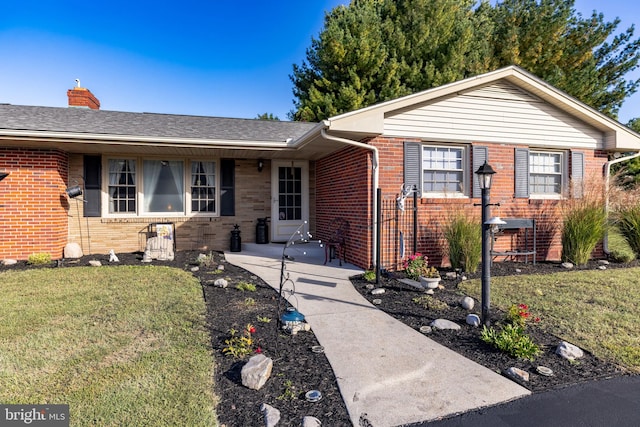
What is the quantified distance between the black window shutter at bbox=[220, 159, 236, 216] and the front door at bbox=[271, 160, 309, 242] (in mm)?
1037

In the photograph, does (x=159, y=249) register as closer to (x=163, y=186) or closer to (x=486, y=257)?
(x=163, y=186)

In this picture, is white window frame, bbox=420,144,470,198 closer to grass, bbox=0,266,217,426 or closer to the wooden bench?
the wooden bench

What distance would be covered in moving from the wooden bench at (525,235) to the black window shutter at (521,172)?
1.86ft

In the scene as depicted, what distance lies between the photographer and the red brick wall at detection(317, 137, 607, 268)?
6523 millimetres

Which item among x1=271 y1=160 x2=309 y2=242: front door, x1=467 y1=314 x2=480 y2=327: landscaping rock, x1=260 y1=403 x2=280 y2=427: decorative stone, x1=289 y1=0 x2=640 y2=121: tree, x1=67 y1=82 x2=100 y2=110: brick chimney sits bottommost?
x1=260 y1=403 x2=280 y2=427: decorative stone

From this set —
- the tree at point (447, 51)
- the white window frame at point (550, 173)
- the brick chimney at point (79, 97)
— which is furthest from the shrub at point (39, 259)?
the tree at point (447, 51)

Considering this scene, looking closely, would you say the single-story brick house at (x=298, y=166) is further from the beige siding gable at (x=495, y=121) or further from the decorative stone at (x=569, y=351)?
the decorative stone at (x=569, y=351)

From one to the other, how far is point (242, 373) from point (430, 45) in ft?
61.6

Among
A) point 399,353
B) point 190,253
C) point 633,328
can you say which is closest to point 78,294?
point 190,253

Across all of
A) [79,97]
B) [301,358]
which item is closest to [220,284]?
[301,358]

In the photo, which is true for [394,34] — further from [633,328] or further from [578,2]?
[633,328]

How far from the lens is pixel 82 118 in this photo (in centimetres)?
839

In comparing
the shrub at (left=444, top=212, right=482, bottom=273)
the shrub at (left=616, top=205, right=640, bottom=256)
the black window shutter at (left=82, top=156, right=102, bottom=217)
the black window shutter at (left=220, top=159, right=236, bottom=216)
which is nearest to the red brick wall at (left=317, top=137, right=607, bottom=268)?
the shrub at (left=444, top=212, right=482, bottom=273)

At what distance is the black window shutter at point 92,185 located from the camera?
836cm
